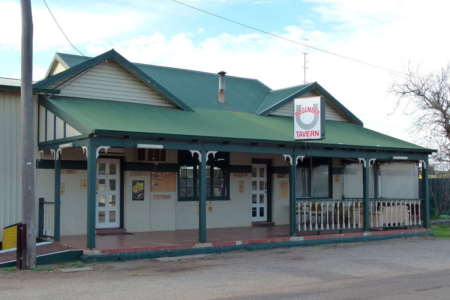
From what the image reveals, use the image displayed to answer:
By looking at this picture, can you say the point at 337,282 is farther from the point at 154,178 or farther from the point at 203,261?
the point at 154,178

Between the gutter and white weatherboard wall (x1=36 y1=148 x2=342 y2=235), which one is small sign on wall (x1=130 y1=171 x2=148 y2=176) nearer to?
white weatherboard wall (x1=36 y1=148 x2=342 y2=235)

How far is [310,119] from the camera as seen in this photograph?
1405 cm

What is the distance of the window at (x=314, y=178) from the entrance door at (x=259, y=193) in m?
1.43

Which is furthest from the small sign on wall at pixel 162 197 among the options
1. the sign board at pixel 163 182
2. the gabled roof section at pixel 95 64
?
the gabled roof section at pixel 95 64

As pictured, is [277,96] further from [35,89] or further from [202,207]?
[35,89]

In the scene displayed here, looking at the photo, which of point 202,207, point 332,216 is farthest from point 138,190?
point 332,216

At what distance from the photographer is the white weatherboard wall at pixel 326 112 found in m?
18.3

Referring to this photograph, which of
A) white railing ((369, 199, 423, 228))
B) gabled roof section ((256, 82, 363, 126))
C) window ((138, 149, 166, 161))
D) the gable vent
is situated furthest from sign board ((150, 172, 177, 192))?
white railing ((369, 199, 423, 228))

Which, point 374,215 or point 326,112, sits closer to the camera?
point 374,215

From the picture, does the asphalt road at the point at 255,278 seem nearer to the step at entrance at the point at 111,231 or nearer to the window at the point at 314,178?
the step at entrance at the point at 111,231

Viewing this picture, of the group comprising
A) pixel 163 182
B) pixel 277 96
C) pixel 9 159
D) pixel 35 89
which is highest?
pixel 277 96

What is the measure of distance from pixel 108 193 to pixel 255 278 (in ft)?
21.8

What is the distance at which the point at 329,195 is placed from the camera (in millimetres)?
19109

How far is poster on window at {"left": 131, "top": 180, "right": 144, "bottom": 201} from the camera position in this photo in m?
15.0
